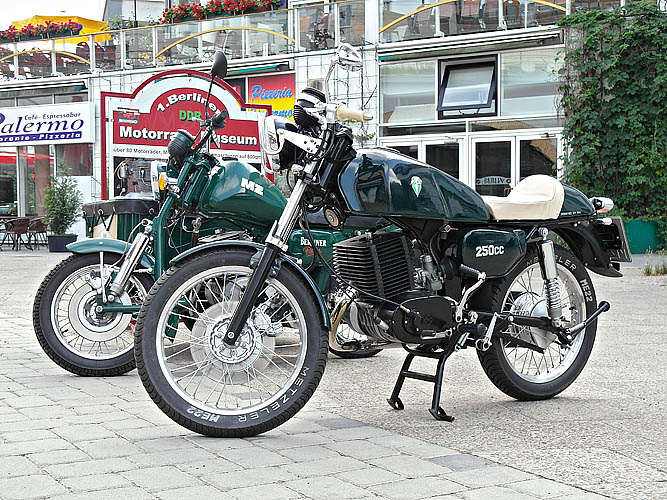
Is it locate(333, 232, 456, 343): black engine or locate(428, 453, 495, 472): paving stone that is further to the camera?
locate(333, 232, 456, 343): black engine

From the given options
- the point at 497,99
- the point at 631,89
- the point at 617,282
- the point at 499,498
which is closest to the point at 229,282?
the point at 499,498

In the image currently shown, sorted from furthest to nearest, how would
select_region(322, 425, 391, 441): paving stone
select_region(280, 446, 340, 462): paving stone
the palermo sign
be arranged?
the palermo sign
select_region(322, 425, 391, 441): paving stone
select_region(280, 446, 340, 462): paving stone

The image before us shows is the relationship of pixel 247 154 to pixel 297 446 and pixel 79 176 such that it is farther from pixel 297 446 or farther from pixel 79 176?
pixel 79 176

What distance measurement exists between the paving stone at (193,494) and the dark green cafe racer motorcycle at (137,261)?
2337 millimetres

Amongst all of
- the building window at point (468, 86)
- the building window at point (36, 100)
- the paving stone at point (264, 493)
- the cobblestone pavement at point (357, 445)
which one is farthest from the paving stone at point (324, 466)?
the building window at point (36, 100)

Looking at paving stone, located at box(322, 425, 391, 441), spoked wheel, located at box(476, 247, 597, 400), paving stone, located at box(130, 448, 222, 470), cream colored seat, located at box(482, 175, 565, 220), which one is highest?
cream colored seat, located at box(482, 175, 565, 220)

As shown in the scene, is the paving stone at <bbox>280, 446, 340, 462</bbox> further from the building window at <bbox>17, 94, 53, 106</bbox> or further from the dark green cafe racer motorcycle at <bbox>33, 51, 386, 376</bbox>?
the building window at <bbox>17, 94, 53, 106</bbox>

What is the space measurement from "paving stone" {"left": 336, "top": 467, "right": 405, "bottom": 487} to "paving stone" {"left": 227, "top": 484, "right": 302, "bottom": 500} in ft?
0.83

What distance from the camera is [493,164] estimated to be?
2095cm

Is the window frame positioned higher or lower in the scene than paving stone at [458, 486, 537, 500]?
higher

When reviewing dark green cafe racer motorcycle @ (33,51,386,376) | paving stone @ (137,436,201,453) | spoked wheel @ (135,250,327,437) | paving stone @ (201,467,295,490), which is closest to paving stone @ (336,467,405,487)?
paving stone @ (201,467,295,490)

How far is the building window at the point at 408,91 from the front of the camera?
2202cm

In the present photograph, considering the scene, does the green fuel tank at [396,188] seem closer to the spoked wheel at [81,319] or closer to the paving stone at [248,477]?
the paving stone at [248,477]

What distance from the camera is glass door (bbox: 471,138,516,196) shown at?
20.7 meters
